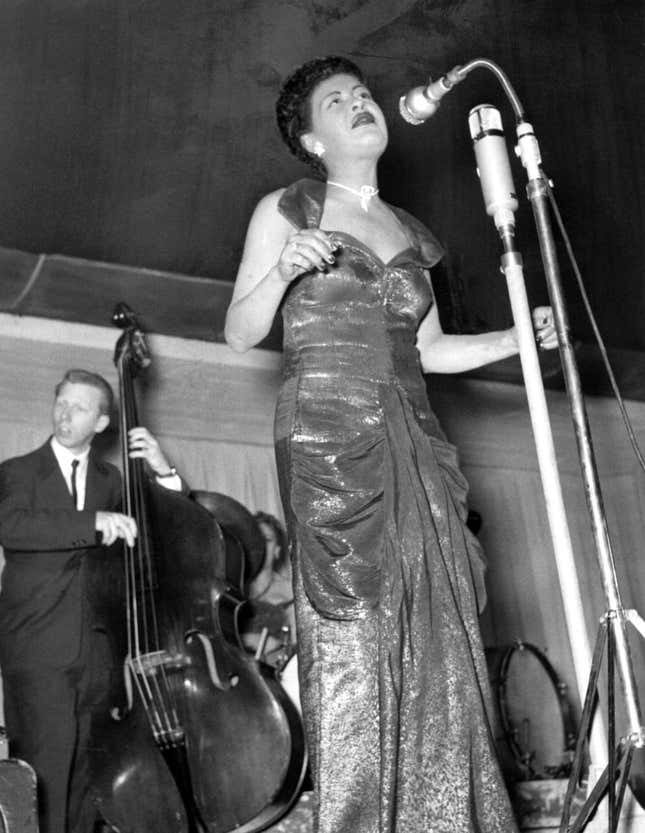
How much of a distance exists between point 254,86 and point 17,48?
104cm

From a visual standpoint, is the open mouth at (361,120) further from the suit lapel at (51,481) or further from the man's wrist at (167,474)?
the suit lapel at (51,481)

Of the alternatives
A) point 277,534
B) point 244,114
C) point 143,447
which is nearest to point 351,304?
point 143,447

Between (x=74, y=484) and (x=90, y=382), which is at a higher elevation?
(x=90, y=382)

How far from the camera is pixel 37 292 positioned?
525 cm

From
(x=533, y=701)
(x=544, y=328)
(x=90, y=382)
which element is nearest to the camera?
(x=544, y=328)

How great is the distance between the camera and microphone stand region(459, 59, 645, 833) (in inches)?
60.4

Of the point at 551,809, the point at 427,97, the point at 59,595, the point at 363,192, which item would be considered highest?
the point at 427,97

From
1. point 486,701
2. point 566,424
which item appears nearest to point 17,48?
point 486,701

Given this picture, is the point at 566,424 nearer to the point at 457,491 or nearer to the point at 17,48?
the point at 17,48

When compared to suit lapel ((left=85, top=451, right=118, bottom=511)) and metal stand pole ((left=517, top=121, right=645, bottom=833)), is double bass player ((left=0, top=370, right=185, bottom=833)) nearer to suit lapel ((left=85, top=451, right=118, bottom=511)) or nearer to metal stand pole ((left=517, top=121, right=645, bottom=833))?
suit lapel ((left=85, top=451, right=118, bottom=511))

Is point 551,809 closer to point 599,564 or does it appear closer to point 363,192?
point 599,564

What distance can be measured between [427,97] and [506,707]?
4.31 meters

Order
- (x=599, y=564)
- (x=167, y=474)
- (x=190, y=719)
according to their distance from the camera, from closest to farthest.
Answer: (x=599, y=564) → (x=190, y=719) → (x=167, y=474)

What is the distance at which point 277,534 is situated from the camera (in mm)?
A: 5707
